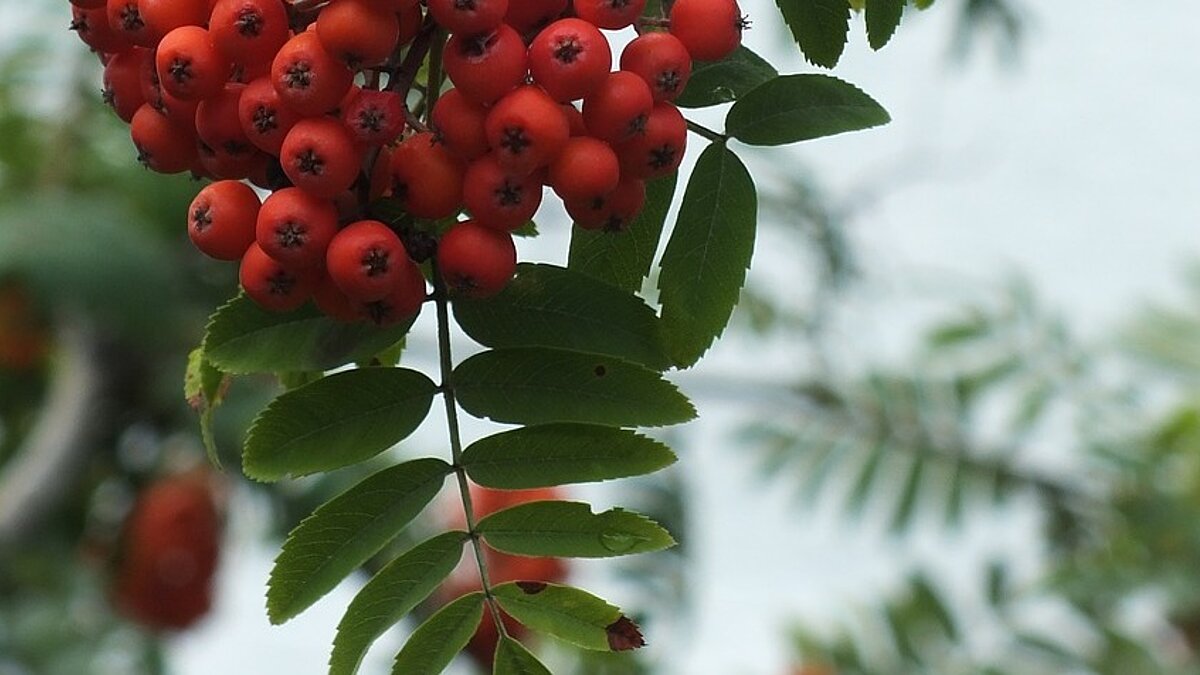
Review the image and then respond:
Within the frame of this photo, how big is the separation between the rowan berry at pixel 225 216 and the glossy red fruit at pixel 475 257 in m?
0.07

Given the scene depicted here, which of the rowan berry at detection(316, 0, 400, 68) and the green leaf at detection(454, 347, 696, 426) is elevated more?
the rowan berry at detection(316, 0, 400, 68)

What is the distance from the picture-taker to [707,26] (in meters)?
0.56

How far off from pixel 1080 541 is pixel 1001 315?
0.31m

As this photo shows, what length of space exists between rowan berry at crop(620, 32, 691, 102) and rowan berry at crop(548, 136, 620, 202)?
0.09 feet

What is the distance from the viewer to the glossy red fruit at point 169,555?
7.29ft

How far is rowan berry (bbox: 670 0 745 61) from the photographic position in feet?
1.84

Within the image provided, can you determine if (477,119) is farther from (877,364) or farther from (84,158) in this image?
(84,158)

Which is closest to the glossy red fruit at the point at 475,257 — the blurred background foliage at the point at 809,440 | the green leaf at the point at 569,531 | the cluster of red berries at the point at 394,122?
the cluster of red berries at the point at 394,122

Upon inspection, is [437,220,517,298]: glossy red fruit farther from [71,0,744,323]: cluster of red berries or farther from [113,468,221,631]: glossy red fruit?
[113,468,221,631]: glossy red fruit

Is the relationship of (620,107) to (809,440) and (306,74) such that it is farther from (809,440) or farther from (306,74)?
(809,440)

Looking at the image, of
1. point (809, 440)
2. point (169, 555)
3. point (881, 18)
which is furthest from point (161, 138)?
point (169, 555)

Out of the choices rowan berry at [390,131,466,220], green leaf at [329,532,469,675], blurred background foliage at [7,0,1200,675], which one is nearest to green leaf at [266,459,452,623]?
green leaf at [329,532,469,675]

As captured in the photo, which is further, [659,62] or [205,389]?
[205,389]

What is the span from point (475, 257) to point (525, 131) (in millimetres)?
50
